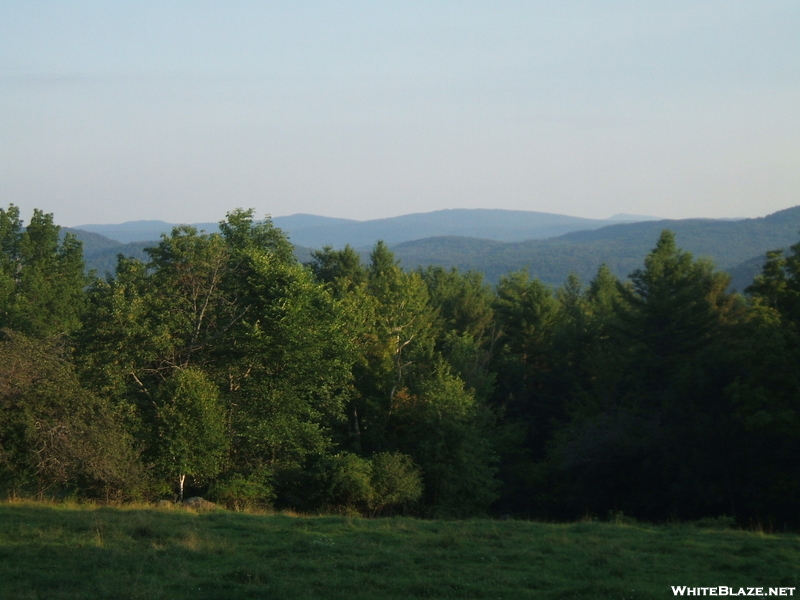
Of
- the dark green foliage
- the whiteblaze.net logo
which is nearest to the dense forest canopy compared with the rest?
the dark green foliage

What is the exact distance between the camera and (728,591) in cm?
958

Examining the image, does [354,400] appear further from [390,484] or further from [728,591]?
[728,591]

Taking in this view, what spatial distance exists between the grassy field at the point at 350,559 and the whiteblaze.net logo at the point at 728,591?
143mm

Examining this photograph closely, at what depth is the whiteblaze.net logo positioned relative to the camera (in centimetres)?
941

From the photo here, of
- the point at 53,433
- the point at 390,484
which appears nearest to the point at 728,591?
the point at 53,433

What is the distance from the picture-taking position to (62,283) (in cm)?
4481

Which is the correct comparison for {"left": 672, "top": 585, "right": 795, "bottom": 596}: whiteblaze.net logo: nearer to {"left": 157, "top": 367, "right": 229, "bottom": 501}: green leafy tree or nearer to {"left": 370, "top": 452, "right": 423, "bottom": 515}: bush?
{"left": 157, "top": 367, "right": 229, "bottom": 501}: green leafy tree

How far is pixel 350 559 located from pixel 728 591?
5454mm

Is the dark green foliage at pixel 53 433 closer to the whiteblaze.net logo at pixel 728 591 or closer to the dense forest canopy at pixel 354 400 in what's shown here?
the dense forest canopy at pixel 354 400

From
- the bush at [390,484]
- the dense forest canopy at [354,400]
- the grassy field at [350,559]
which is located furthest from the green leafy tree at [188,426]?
the bush at [390,484]

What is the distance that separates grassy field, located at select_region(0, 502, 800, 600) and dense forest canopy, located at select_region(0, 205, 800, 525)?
5.19 m

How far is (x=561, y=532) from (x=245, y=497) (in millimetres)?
10712

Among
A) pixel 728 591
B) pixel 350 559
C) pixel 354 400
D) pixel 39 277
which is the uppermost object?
pixel 39 277

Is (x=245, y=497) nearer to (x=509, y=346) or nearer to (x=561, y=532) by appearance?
(x=561, y=532)
